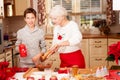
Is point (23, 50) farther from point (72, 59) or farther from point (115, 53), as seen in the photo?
point (115, 53)

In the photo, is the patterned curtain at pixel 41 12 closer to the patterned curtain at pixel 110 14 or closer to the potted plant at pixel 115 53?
the patterned curtain at pixel 110 14

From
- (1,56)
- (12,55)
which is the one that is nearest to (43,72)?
(1,56)

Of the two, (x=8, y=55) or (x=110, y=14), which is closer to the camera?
(x=8, y=55)

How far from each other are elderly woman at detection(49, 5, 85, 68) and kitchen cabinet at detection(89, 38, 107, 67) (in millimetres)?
2213

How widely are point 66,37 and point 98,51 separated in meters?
2.48

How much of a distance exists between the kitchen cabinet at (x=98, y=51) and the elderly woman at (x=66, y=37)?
2213 millimetres

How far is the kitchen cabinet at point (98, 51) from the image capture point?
551 centimetres

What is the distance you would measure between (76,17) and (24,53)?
3.26m

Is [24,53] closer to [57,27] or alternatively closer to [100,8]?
[57,27]

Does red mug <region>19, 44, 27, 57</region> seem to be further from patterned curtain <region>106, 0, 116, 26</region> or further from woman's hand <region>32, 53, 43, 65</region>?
patterned curtain <region>106, 0, 116, 26</region>

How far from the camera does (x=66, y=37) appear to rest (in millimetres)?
3219

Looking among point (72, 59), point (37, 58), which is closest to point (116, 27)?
point (72, 59)

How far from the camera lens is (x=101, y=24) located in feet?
19.5

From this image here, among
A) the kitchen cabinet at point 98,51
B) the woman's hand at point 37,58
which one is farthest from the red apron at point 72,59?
the kitchen cabinet at point 98,51
